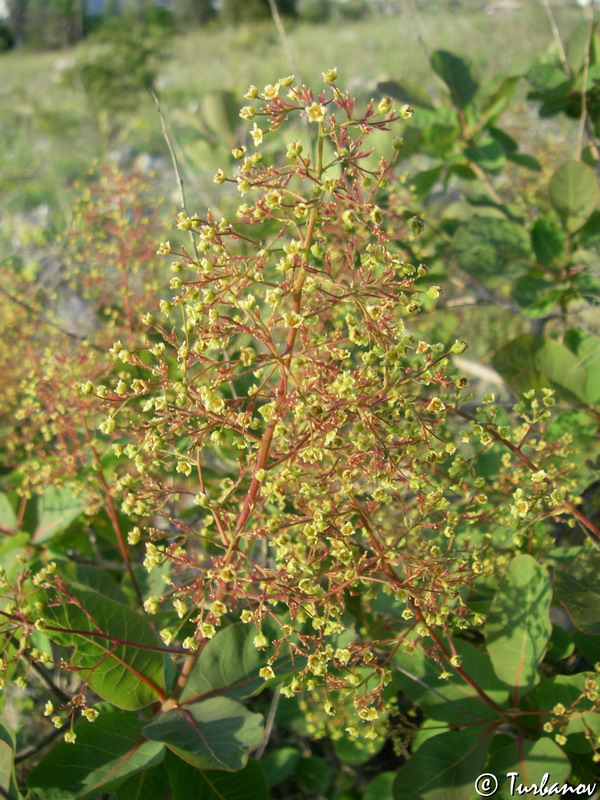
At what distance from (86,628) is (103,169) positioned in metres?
2.31

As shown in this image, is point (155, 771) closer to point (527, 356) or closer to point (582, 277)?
point (527, 356)

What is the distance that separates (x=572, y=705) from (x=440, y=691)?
0.30 meters

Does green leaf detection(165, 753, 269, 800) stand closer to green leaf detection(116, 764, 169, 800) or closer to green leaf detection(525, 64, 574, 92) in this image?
green leaf detection(116, 764, 169, 800)

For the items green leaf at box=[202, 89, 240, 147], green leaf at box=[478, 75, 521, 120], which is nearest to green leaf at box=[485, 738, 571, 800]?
green leaf at box=[478, 75, 521, 120]

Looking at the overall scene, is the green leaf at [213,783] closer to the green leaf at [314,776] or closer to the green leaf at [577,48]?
the green leaf at [314,776]

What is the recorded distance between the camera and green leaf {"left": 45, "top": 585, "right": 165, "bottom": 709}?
5.15 feet

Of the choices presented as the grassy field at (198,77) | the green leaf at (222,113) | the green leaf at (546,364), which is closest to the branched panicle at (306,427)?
the green leaf at (546,364)

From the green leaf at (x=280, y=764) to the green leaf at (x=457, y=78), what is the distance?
2.49m

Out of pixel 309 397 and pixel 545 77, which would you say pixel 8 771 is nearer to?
pixel 309 397

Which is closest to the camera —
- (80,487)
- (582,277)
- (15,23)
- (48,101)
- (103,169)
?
(80,487)

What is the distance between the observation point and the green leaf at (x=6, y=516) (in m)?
2.38

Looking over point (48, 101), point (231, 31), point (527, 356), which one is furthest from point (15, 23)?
point (527, 356)

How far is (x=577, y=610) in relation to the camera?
163 cm

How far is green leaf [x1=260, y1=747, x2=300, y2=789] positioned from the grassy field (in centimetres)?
314
